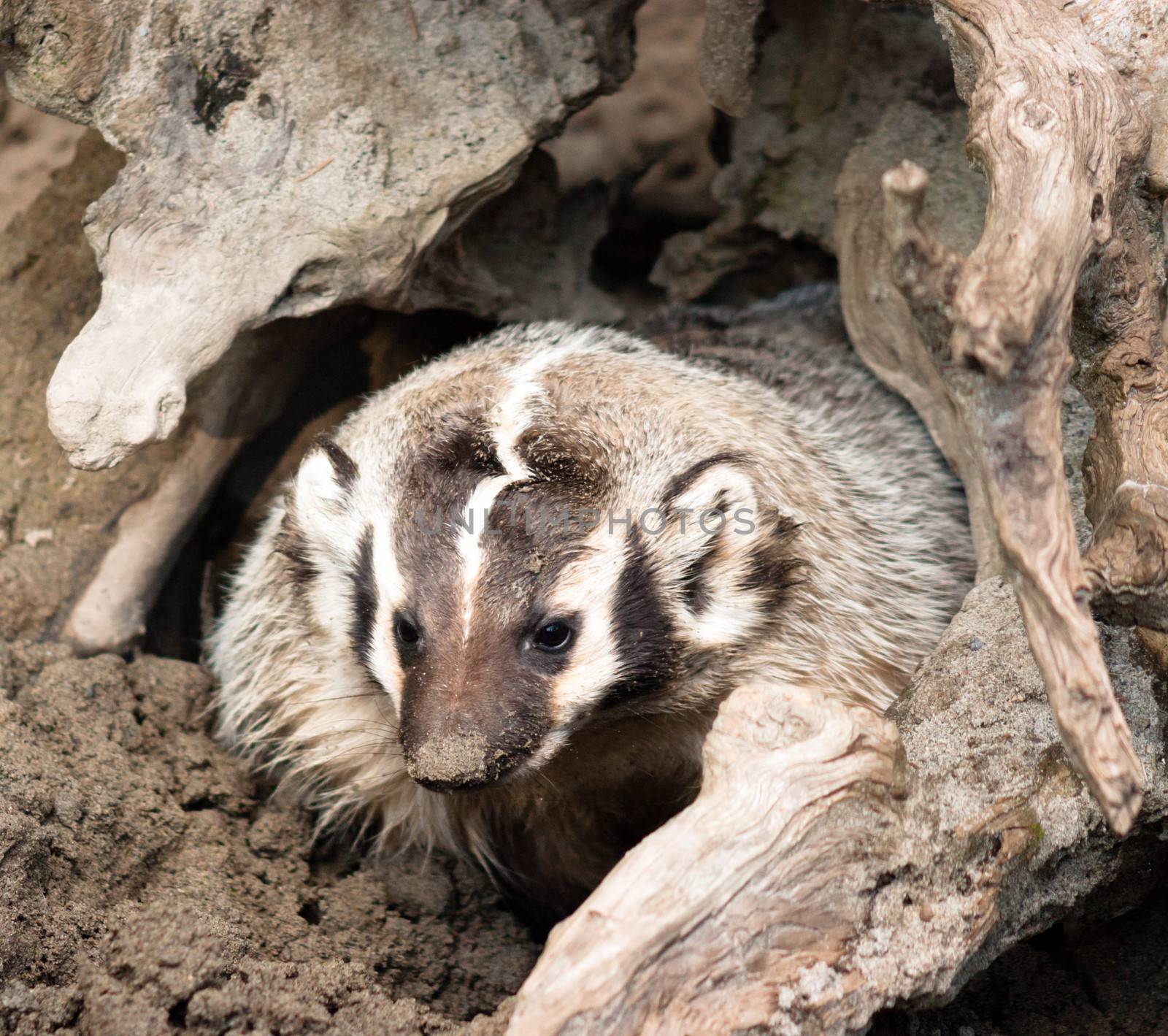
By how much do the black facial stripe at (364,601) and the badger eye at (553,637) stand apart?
38cm

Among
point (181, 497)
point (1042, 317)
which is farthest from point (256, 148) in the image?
point (1042, 317)

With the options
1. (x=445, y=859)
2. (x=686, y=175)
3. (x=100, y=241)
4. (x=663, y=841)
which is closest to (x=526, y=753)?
(x=663, y=841)

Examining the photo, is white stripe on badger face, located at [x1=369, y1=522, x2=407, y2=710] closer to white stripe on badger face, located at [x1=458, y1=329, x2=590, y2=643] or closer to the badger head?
the badger head

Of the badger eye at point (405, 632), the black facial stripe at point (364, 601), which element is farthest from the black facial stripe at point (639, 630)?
the black facial stripe at point (364, 601)

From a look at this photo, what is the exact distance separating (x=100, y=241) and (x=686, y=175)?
2757 millimetres

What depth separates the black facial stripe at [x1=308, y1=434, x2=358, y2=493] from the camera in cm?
246

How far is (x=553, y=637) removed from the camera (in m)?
2.14

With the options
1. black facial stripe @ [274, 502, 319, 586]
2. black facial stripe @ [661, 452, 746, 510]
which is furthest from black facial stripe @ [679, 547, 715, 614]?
black facial stripe @ [274, 502, 319, 586]

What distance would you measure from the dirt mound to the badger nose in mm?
379

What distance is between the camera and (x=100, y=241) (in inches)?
102

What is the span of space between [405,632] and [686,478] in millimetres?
632

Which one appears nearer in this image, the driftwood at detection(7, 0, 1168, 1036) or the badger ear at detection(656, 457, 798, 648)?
the driftwood at detection(7, 0, 1168, 1036)

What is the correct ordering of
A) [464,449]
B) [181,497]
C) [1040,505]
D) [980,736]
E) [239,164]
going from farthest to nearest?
[181,497]
[239,164]
[464,449]
[980,736]
[1040,505]

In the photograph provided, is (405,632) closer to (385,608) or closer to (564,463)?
(385,608)
